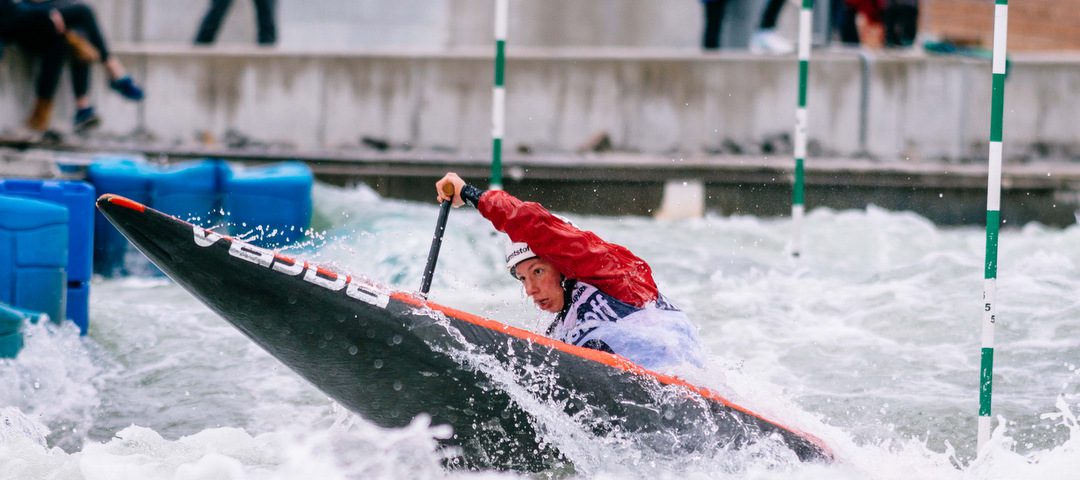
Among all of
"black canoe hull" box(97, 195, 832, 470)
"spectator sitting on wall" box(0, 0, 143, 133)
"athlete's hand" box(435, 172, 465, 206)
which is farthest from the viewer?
"spectator sitting on wall" box(0, 0, 143, 133)

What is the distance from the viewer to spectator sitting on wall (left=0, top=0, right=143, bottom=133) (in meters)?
9.73

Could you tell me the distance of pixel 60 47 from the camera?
9.88 m

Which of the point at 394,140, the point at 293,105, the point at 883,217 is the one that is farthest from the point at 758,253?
the point at 293,105

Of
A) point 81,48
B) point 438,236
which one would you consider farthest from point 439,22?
point 438,236

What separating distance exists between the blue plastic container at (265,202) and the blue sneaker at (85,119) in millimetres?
2100

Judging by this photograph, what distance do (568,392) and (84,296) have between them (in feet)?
9.38

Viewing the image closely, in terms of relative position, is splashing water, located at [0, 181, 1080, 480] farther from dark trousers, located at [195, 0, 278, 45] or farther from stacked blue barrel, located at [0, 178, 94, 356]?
dark trousers, located at [195, 0, 278, 45]

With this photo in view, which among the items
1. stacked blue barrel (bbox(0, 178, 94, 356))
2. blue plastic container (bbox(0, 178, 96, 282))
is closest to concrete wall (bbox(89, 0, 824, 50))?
blue plastic container (bbox(0, 178, 96, 282))

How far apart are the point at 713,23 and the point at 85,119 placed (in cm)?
444

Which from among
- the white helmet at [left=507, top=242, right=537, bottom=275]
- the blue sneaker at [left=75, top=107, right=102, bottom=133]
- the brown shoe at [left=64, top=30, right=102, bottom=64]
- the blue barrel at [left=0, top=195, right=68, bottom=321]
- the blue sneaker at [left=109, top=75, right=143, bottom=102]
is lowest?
the blue barrel at [left=0, top=195, right=68, bottom=321]

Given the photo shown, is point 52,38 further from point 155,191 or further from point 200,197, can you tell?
point 200,197

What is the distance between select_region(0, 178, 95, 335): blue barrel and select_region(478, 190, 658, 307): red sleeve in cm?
250

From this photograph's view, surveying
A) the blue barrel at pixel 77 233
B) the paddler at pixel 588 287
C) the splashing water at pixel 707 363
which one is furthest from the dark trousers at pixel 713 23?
the paddler at pixel 588 287

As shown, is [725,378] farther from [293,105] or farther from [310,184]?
[293,105]
